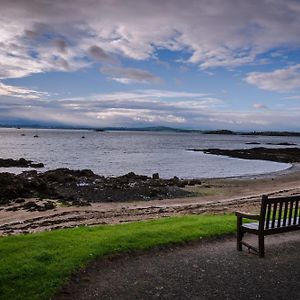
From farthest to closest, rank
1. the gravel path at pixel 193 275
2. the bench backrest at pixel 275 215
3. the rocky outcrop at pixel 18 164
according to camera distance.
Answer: the rocky outcrop at pixel 18 164, the bench backrest at pixel 275 215, the gravel path at pixel 193 275

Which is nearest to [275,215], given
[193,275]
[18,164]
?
[193,275]

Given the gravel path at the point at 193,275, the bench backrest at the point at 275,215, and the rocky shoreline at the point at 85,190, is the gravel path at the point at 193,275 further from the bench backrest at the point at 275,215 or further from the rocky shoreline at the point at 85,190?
the rocky shoreline at the point at 85,190

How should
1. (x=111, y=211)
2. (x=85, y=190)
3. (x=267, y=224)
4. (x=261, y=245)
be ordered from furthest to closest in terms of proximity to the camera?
(x=85, y=190), (x=111, y=211), (x=267, y=224), (x=261, y=245)

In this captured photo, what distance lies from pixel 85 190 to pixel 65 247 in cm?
2089

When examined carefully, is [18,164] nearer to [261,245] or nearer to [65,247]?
[65,247]

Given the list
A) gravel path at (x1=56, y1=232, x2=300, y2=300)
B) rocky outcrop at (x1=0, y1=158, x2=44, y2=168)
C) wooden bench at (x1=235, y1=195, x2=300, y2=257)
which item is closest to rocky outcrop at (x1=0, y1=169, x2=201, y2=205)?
gravel path at (x1=56, y1=232, x2=300, y2=300)

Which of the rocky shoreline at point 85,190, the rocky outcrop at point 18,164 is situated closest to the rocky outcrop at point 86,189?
the rocky shoreline at point 85,190

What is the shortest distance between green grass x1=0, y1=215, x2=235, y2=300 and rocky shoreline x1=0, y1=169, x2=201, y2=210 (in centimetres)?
1378

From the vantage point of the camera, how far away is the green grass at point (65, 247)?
7.02 metres

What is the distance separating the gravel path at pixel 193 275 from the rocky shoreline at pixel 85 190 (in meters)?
16.0

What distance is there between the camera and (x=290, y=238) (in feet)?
33.6

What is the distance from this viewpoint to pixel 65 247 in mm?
8945

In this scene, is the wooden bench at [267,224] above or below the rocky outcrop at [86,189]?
above

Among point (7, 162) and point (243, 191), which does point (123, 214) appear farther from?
point (7, 162)
